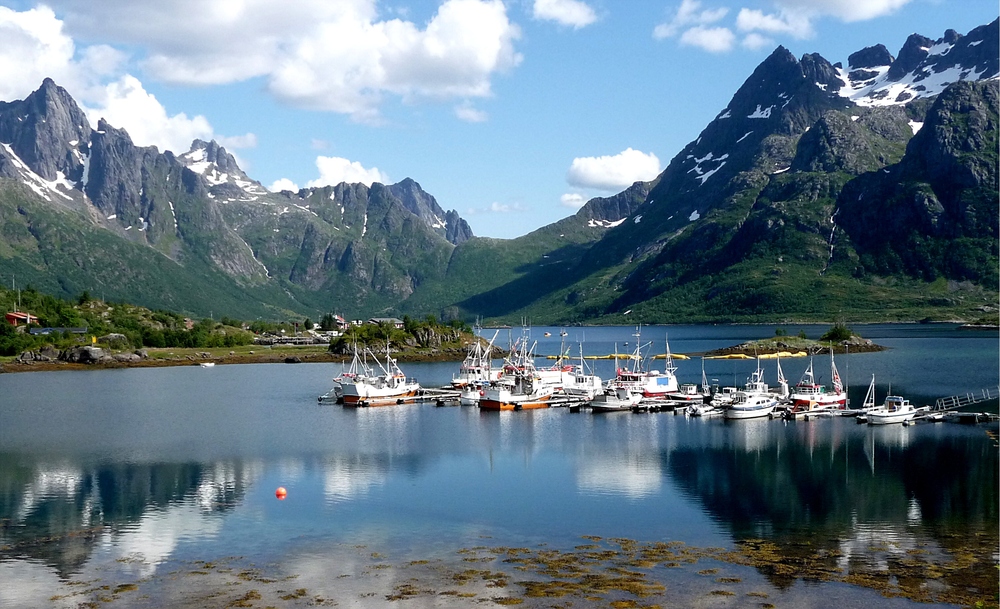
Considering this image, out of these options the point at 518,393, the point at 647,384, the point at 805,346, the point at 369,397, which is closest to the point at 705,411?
the point at 647,384

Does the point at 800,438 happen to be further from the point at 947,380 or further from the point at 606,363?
the point at 606,363

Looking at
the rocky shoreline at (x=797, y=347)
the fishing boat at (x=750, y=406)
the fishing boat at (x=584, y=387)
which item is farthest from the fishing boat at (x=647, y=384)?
the rocky shoreline at (x=797, y=347)

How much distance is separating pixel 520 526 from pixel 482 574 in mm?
9014

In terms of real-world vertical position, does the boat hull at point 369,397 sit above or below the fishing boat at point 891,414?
above

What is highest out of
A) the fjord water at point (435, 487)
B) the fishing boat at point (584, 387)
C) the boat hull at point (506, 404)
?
the fishing boat at point (584, 387)

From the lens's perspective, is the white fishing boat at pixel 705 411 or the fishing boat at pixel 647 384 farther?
the fishing boat at pixel 647 384

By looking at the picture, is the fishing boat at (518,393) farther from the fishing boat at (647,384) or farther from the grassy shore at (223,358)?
the grassy shore at (223,358)

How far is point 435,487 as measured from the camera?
Result: 56.7 m

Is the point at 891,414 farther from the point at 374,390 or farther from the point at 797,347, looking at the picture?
the point at 797,347

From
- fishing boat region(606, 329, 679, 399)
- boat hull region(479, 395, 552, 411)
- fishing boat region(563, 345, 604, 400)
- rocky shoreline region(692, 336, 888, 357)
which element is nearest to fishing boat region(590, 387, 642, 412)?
fishing boat region(563, 345, 604, 400)

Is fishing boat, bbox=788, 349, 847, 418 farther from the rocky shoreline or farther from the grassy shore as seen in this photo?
the grassy shore

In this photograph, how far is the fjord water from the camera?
4153cm

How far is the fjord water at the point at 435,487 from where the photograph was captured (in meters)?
41.5

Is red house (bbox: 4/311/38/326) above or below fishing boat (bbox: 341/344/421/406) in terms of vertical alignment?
above
